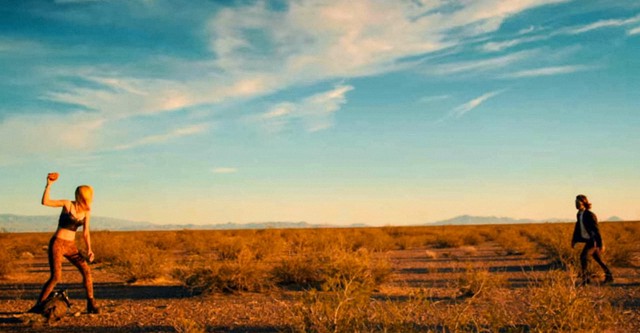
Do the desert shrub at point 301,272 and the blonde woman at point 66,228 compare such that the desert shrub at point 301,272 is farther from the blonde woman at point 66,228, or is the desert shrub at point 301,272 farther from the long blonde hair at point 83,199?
the long blonde hair at point 83,199

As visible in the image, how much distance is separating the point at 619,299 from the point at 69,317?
31.9 ft

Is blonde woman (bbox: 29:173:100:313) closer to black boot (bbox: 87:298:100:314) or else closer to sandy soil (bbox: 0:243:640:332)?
black boot (bbox: 87:298:100:314)

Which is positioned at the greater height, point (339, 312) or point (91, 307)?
point (339, 312)

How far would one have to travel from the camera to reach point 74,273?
1570 centimetres

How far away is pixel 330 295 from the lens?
5.35 metres

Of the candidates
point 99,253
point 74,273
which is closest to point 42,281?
point 74,273

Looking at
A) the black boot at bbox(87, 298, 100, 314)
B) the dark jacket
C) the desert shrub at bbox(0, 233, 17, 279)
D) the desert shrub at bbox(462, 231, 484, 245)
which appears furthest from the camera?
the desert shrub at bbox(462, 231, 484, 245)

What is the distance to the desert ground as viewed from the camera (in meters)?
5.45

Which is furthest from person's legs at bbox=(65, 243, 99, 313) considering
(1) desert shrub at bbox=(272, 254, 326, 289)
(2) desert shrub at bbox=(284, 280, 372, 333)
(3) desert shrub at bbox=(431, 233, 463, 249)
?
(3) desert shrub at bbox=(431, 233, 463, 249)

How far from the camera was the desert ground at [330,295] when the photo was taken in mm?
5453

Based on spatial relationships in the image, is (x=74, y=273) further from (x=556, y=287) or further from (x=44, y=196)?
(x=556, y=287)

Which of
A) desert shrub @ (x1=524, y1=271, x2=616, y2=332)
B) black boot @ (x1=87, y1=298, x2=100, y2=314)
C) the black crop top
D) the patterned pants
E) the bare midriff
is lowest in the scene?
black boot @ (x1=87, y1=298, x2=100, y2=314)

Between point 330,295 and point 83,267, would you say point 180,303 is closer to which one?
point 83,267

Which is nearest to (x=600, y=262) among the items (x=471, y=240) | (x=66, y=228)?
(x=66, y=228)
